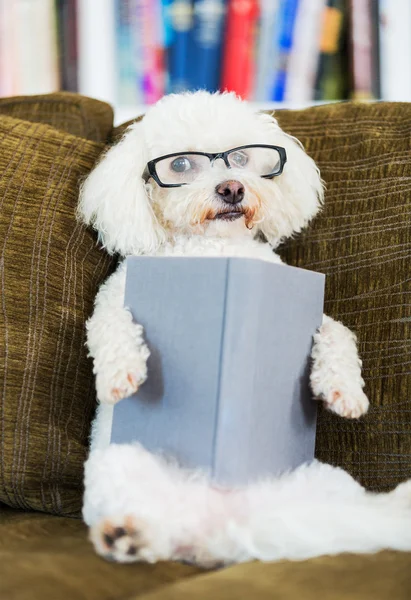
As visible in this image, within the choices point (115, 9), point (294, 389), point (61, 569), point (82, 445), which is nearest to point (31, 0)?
point (115, 9)

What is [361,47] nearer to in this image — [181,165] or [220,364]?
[181,165]

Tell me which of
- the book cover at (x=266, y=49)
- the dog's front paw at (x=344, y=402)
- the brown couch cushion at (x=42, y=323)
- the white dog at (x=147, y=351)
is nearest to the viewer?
the white dog at (x=147, y=351)

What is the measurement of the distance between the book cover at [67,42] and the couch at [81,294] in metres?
0.83

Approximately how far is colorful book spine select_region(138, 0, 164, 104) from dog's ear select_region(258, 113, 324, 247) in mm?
825

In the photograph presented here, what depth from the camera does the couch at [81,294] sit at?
1.08m

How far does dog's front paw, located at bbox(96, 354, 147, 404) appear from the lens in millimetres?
874

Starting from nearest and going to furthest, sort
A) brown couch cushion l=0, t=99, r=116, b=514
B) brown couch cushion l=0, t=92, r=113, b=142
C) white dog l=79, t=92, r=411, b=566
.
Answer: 1. white dog l=79, t=92, r=411, b=566
2. brown couch cushion l=0, t=99, r=116, b=514
3. brown couch cushion l=0, t=92, r=113, b=142

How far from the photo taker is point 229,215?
112 centimetres

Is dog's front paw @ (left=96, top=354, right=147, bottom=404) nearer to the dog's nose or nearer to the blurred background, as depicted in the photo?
the dog's nose

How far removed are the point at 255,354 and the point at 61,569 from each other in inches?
14.3

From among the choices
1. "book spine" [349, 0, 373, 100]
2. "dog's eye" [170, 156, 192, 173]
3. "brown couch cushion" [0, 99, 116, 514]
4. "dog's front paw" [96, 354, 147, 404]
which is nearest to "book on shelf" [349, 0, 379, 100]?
"book spine" [349, 0, 373, 100]

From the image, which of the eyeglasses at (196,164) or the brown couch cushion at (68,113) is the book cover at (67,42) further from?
the eyeglasses at (196,164)

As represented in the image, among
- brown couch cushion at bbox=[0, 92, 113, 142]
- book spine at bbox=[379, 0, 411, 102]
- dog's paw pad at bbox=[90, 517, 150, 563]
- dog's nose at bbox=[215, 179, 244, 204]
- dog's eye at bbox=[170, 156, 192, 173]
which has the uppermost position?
book spine at bbox=[379, 0, 411, 102]

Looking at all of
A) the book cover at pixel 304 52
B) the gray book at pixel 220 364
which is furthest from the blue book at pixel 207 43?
the gray book at pixel 220 364
